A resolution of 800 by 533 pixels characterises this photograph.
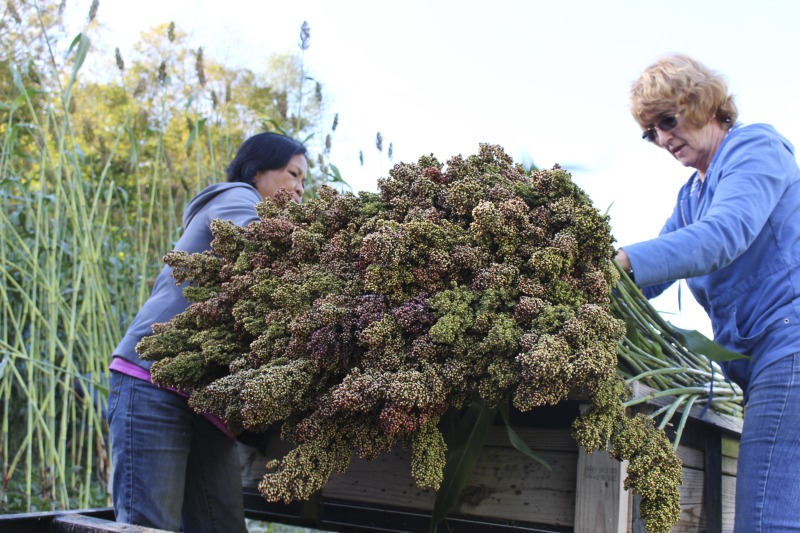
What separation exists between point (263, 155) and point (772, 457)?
1.64 m

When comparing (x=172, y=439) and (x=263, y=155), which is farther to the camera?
(x=263, y=155)

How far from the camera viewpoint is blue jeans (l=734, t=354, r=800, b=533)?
3.89 feet

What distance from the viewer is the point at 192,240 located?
172 cm

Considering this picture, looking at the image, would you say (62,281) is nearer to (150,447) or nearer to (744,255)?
(150,447)

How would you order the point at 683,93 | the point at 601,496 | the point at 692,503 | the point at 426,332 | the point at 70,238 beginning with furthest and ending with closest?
the point at 70,238 < the point at 683,93 < the point at 692,503 < the point at 601,496 < the point at 426,332

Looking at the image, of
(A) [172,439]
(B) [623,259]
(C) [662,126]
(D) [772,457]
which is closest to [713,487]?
(D) [772,457]

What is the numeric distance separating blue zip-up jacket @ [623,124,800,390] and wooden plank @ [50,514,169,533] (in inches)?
37.6

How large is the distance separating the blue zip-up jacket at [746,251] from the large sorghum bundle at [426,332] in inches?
6.7

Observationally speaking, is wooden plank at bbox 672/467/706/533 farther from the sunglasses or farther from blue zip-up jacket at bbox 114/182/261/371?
blue zip-up jacket at bbox 114/182/261/371

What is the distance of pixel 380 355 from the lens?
101 cm

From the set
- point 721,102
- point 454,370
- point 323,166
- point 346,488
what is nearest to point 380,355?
point 454,370

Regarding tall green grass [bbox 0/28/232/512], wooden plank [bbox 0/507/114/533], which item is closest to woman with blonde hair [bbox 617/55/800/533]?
wooden plank [bbox 0/507/114/533]

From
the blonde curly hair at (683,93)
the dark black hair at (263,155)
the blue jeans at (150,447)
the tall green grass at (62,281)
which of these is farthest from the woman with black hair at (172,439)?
the blonde curly hair at (683,93)

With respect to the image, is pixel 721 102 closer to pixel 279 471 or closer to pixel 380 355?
pixel 380 355
